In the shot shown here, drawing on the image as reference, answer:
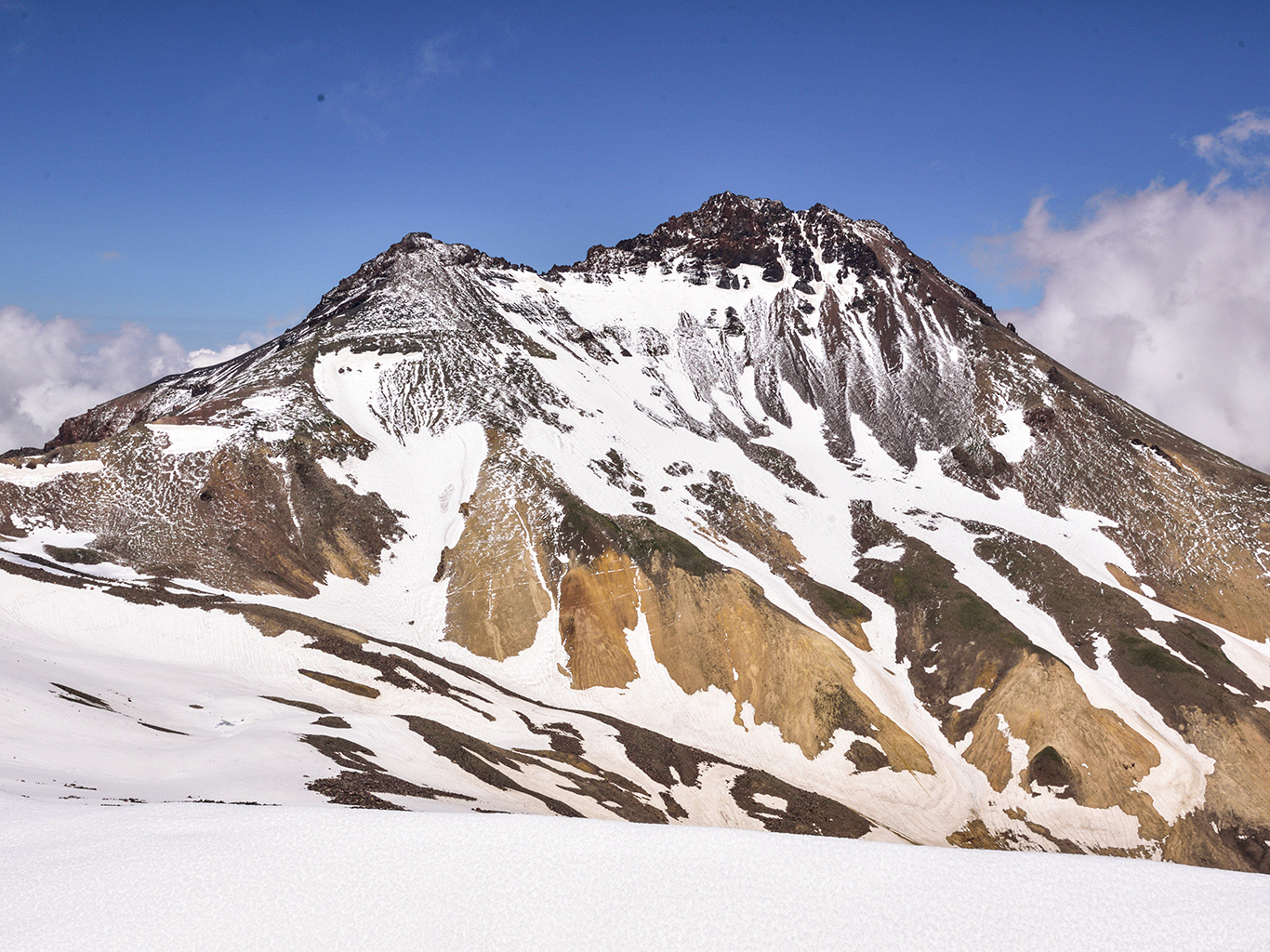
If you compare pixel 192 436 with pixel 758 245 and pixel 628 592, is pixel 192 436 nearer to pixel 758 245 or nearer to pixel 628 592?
pixel 628 592

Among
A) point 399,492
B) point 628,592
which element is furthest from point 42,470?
point 628,592

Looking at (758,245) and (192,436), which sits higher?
(758,245)

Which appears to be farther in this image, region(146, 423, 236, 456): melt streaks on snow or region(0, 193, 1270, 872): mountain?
region(146, 423, 236, 456): melt streaks on snow

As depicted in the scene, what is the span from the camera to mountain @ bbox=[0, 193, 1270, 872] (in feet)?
175

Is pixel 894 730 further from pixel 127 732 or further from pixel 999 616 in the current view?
pixel 127 732

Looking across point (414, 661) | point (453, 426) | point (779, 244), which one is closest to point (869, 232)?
point (779, 244)

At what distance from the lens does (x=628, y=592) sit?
3386 inches

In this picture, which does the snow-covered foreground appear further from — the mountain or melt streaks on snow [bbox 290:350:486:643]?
melt streaks on snow [bbox 290:350:486:643]

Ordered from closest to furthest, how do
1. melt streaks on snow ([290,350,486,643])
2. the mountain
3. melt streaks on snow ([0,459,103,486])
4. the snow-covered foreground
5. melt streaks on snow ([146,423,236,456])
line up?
the snow-covered foreground → the mountain → melt streaks on snow ([0,459,103,486]) → melt streaks on snow ([290,350,486,643]) → melt streaks on snow ([146,423,236,456])

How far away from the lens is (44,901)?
40.7 ft

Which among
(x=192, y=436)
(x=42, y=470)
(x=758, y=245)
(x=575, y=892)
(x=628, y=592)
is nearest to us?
(x=575, y=892)

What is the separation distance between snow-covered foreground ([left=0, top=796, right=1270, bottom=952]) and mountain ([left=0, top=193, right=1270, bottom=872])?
16110 millimetres

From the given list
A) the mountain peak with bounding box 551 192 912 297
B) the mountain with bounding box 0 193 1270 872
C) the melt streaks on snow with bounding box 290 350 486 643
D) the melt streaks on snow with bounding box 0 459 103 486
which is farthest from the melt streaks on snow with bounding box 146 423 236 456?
the mountain peak with bounding box 551 192 912 297

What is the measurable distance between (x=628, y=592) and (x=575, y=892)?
73887 millimetres
